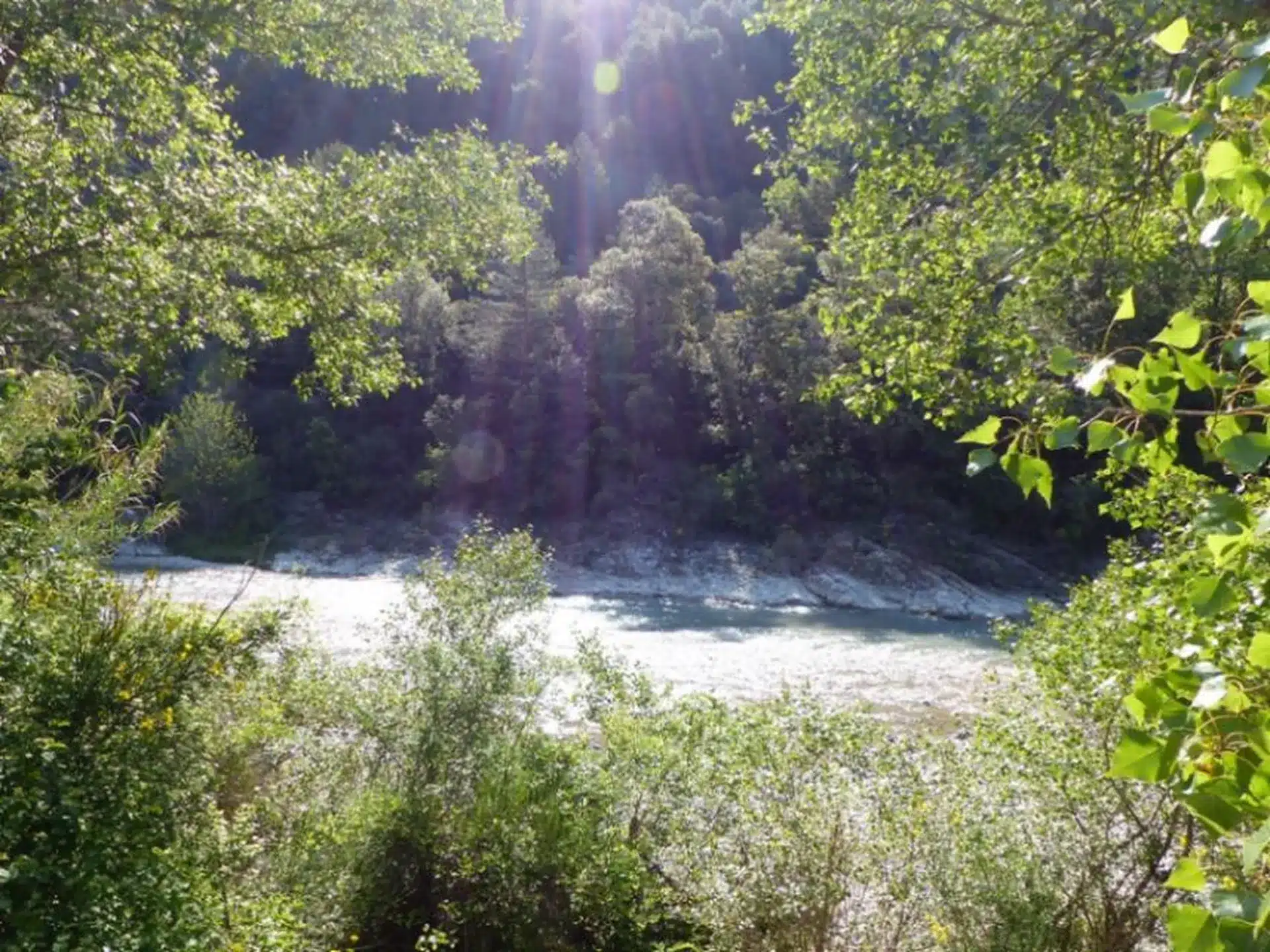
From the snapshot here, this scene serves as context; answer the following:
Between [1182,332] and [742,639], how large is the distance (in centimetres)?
1905

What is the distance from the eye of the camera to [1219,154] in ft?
3.61

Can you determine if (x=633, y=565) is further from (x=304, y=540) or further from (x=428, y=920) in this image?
(x=428, y=920)

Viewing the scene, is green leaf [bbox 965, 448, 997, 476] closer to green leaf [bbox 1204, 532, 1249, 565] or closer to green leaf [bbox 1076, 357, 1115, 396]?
green leaf [bbox 1076, 357, 1115, 396]

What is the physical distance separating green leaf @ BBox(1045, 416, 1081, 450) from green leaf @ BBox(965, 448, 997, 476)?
77 mm

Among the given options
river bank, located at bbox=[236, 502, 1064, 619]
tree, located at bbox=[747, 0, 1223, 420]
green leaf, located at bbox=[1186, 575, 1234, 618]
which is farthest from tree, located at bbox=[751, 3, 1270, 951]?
river bank, located at bbox=[236, 502, 1064, 619]

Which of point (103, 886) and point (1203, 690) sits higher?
point (1203, 690)

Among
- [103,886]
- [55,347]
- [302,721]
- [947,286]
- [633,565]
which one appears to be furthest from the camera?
[633,565]

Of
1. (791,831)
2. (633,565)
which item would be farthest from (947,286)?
(633,565)

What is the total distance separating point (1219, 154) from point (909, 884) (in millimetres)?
4450

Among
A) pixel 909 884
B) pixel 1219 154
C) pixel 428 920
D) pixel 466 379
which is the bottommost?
pixel 428 920

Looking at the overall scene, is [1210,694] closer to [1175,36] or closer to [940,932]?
[1175,36]

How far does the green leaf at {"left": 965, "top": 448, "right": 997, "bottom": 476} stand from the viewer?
4.37 feet

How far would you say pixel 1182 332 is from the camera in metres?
1.16

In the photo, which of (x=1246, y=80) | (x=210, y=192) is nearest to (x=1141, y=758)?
(x=1246, y=80)
